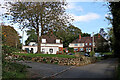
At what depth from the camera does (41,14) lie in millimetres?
23094

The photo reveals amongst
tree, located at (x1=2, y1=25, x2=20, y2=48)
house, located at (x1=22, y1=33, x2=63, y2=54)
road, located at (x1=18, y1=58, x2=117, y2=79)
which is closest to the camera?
tree, located at (x1=2, y1=25, x2=20, y2=48)

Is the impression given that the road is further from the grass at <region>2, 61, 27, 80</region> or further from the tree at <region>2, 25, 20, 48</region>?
the tree at <region>2, 25, 20, 48</region>

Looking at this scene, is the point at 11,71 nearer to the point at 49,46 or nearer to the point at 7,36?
the point at 7,36

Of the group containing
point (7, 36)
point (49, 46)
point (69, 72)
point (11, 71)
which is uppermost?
point (7, 36)

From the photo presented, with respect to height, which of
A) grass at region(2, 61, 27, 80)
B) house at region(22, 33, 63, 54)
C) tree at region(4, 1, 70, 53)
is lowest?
grass at region(2, 61, 27, 80)

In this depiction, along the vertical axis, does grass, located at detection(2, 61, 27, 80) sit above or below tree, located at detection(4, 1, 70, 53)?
below

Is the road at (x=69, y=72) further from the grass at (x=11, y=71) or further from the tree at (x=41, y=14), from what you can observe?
the tree at (x=41, y=14)

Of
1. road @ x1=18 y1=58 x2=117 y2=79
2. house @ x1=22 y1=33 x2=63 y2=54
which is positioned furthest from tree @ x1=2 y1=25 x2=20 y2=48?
house @ x1=22 y1=33 x2=63 y2=54

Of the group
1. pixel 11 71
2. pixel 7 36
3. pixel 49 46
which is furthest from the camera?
pixel 49 46

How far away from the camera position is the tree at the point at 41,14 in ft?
74.1

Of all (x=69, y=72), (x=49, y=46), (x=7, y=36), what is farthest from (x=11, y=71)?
(x=49, y=46)

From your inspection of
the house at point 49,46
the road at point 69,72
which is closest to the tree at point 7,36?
the road at point 69,72

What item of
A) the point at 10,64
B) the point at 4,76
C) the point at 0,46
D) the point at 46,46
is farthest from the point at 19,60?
the point at 46,46

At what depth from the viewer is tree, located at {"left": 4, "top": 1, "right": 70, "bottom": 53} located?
22.6 m
